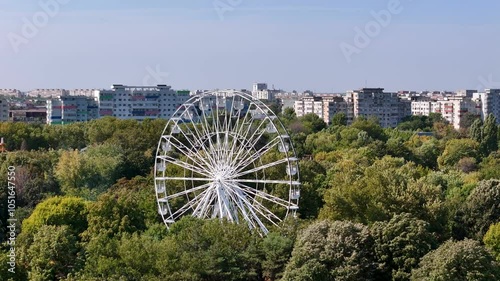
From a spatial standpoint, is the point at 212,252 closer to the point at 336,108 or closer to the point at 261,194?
the point at 261,194

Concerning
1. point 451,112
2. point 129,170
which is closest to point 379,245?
point 129,170

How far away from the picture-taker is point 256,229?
76.1 ft

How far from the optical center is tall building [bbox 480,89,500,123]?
92125 millimetres

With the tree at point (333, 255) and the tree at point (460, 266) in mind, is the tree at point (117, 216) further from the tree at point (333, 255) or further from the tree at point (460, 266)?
the tree at point (460, 266)

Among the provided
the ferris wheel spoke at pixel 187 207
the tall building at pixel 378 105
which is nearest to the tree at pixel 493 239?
the ferris wheel spoke at pixel 187 207

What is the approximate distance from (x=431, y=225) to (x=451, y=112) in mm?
66740

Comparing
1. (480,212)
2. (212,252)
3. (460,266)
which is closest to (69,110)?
(480,212)

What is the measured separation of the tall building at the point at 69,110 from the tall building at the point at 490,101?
39392 millimetres

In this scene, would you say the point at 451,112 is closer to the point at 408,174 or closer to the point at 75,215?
the point at 408,174

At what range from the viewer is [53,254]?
21.7m

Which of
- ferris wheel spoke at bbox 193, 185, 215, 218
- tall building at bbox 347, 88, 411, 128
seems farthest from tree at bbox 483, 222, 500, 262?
tall building at bbox 347, 88, 411, 128

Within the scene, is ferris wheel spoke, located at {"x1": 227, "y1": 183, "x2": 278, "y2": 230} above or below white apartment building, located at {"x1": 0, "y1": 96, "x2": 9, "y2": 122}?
below

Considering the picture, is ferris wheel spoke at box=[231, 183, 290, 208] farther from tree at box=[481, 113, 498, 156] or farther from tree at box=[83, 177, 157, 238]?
tree at box=[481, 113, 498, 156]

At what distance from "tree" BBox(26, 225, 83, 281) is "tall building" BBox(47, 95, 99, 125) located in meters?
55.8
